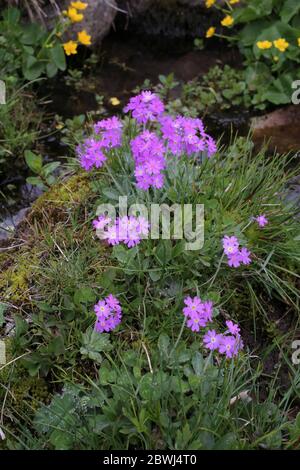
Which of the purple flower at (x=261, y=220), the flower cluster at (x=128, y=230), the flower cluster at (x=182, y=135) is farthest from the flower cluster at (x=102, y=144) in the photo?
the purple flower at (x=261, y=220)

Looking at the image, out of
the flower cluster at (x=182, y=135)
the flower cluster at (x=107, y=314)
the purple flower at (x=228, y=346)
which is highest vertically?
the flower cluster at (x=182, y=135)

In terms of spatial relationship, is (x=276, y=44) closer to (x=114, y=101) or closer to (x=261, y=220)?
(x=114, y=101)

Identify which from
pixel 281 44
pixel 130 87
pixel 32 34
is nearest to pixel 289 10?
pixel 281 44

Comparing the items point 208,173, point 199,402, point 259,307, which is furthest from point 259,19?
point 199,402

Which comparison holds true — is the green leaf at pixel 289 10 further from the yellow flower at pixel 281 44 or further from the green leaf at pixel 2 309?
the green leaf at pixel 2 309

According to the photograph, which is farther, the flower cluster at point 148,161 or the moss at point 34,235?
the moss at point 34,235

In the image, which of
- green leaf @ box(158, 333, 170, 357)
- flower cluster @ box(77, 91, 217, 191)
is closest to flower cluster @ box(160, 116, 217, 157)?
flower cluster @ box(77, 91, 217, 191)
